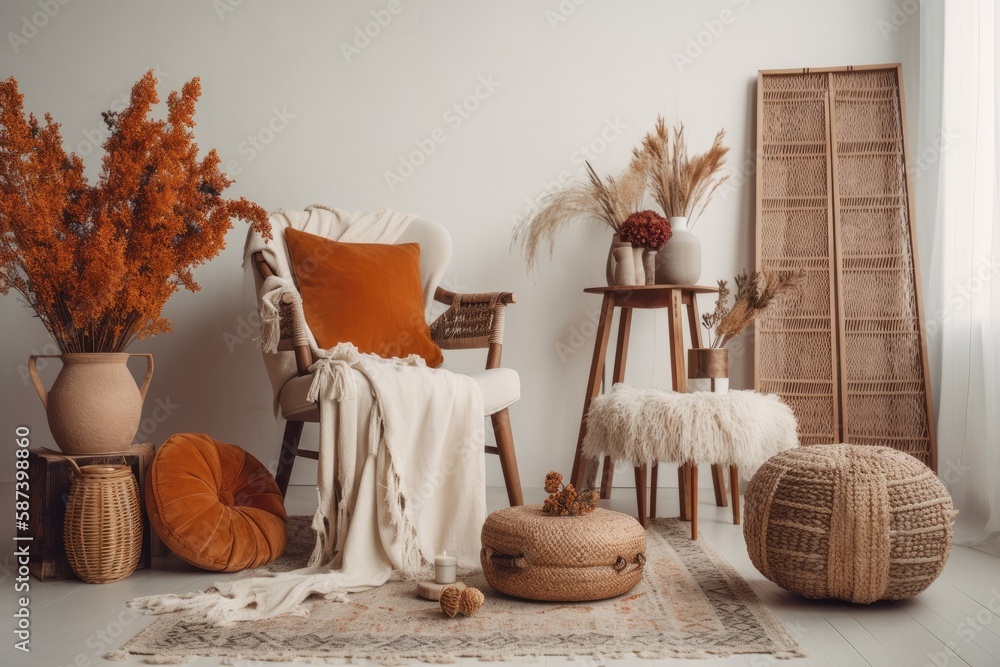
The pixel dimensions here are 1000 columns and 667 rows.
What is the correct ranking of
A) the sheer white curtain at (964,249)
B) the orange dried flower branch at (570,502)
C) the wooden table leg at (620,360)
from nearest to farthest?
the orange dried flower branch at (570,502) → the sheer white curtain at (964,249) → the wooden table leg at (620,360)

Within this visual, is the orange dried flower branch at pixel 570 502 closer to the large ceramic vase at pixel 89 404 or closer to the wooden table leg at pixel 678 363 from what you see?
the wooden table leg at pixel 678 363

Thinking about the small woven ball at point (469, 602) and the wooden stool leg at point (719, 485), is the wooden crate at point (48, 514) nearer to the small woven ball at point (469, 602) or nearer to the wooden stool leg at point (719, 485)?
the small woven ball at point (469, 602)

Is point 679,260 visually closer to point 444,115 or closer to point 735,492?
point 735,492

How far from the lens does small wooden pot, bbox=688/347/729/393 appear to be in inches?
102

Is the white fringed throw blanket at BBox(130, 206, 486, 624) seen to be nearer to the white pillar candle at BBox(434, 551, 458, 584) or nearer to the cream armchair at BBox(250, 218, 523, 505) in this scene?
the cream armchair at BBox(250, 218, 523, 505)

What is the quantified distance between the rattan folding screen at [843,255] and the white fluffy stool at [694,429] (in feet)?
2.71

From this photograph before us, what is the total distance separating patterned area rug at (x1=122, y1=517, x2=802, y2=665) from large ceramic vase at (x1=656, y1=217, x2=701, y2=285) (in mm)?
1263

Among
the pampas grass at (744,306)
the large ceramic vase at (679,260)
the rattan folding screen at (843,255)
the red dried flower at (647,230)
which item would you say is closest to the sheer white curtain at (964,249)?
the rattan folding screen at (843,255)

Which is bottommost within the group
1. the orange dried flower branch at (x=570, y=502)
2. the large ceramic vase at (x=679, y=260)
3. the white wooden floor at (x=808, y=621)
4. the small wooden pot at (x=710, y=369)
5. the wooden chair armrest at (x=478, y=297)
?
the white wooden floor at (x=808, y=621)

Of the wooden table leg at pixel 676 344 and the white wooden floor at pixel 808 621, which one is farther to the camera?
the wooden table leg at pixel 676 344

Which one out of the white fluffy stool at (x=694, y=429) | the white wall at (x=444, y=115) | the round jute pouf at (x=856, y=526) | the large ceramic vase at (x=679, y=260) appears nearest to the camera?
the round jute pouf at (x=856, y=526)

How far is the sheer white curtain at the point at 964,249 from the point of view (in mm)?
2510

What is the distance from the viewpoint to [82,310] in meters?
2.13

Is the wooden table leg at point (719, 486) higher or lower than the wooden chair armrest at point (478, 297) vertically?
lower
